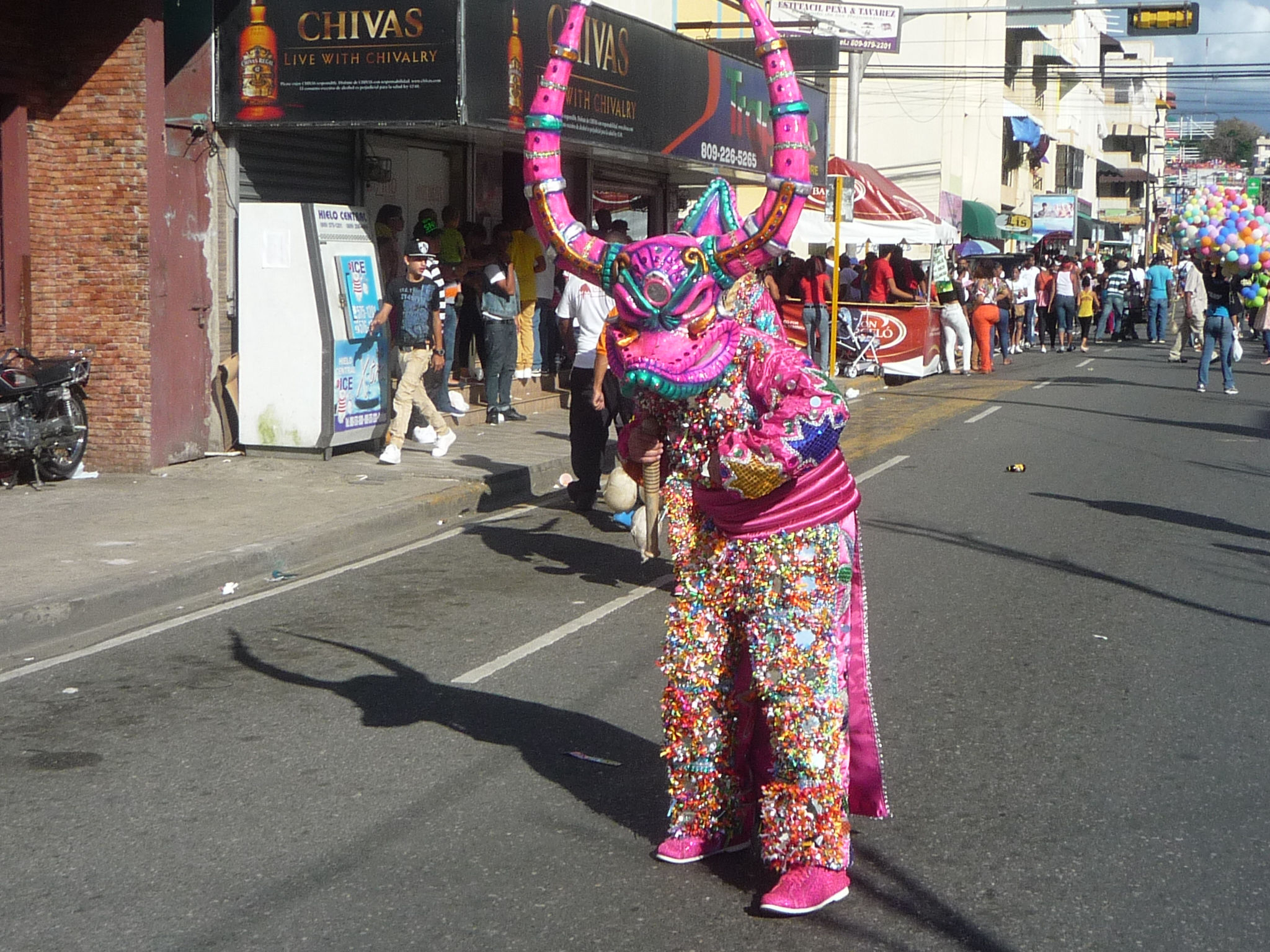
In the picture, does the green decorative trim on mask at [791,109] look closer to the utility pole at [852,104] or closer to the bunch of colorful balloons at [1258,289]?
the bunch of colorful balloons at [1258,289]

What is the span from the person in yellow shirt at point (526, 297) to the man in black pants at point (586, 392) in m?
5.60

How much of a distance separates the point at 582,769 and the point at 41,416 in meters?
7.28

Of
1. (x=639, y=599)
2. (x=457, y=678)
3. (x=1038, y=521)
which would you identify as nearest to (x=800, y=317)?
(x=1038, y=521)

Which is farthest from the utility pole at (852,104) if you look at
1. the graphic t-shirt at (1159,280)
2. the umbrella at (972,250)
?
the graphic t-shirt at (1159,280)

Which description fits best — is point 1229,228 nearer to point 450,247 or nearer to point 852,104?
point 450,247

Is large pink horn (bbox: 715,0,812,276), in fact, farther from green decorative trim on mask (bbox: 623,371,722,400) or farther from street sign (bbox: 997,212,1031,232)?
street sign (bbox: 997,212,1031,232)

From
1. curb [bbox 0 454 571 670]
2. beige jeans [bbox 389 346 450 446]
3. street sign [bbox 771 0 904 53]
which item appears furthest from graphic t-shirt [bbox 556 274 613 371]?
street sign [bbox 771 0 904 53]

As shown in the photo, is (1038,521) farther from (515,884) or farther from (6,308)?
(6,308)

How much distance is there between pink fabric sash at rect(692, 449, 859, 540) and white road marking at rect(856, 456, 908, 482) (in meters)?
8.18

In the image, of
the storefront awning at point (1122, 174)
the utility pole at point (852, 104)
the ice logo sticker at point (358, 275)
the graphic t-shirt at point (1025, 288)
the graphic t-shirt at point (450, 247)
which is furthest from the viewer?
the storefront awning at point (1122, 174)

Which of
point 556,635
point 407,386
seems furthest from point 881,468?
point 556,635

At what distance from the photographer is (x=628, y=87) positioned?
16.0 m

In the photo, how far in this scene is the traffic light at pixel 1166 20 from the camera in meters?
22.2

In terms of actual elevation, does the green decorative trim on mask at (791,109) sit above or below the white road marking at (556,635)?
above
